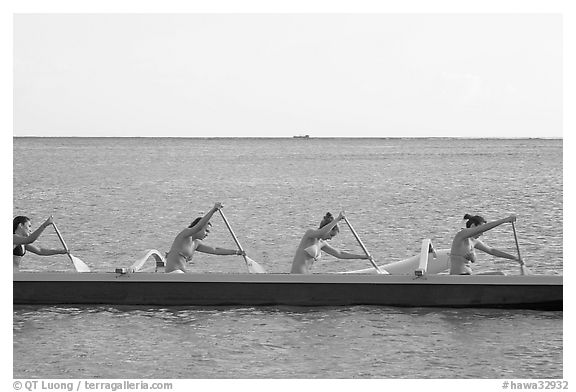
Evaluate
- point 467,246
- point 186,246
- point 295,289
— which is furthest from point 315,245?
point 467,246

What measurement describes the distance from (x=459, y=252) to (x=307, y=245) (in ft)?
6.01

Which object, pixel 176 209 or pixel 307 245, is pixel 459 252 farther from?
pixel 176 209

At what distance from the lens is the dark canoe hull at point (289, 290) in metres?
12.6

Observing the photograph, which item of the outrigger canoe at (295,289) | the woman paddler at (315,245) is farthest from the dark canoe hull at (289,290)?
the woman paddler at (315,245)

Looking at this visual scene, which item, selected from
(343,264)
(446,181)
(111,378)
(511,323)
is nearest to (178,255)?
(111,378)

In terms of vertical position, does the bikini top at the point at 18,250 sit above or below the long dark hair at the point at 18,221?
below

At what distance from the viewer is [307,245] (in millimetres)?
13289

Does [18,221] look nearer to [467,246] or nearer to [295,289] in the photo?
[295,289]

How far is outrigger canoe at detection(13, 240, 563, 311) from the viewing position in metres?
12.6

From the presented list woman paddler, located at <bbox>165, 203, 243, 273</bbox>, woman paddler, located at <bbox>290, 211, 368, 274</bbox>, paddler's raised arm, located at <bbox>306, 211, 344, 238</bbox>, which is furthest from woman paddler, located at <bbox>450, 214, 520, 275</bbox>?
woman paddler, located at <bbox>165, 203, 243, 273</bbox>

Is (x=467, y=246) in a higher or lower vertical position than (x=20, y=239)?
higher

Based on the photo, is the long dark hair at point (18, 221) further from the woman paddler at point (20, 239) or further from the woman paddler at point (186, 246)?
the woman paddler at point (186, 246)

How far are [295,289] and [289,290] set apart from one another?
0.07 metres

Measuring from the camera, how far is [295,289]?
1283 cm
